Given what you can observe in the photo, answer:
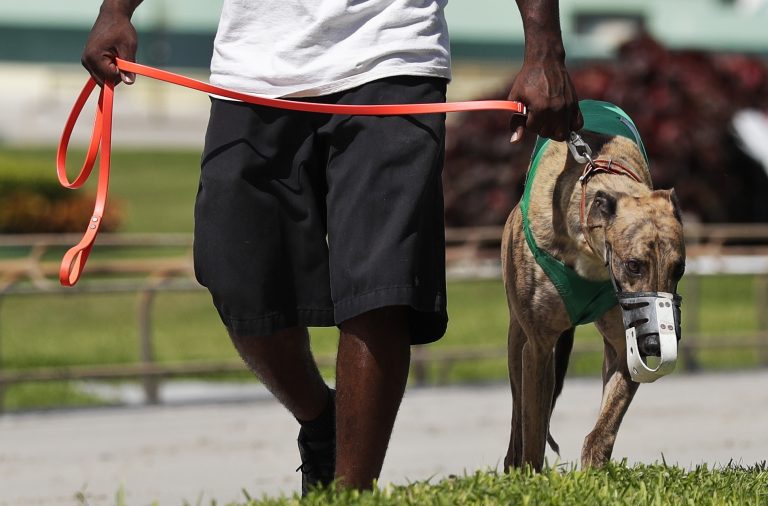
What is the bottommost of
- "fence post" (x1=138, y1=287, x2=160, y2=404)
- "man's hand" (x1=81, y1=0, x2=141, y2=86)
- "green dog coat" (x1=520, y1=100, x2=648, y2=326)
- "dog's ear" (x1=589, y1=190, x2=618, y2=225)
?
"fence post" (x1=138, y1=287, x2=160, y2=404)

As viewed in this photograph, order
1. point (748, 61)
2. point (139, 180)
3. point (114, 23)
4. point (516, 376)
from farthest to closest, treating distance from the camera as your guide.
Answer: point (139, 180) < point (748, 61) < point (516, 376) < point (114, 23)

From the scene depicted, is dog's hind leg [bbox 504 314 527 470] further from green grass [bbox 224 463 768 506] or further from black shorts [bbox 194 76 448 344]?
black shorts [bbox 194 76 448 344]

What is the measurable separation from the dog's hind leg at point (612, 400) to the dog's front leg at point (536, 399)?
15cm

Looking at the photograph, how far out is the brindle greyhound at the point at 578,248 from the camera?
13.2 feet

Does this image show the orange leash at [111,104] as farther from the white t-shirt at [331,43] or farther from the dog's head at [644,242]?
the dog's head at [644,242]

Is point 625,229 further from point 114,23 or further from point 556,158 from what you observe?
point 114,23

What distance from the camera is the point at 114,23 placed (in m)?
4.22

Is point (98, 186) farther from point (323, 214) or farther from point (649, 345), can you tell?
point (649, 345)

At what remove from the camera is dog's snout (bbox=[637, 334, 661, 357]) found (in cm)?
379

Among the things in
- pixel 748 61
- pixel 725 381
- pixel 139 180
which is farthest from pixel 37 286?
pixel 139 180

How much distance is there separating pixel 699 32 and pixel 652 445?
157 feet

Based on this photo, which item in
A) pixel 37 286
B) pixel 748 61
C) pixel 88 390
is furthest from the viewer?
pixel 748 61

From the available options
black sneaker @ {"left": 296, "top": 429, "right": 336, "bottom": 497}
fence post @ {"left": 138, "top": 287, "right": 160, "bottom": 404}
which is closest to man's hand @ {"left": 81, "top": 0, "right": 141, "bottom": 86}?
black sneaker @ {"left": 296, "top": 429, "right": 336, "bottom": 497}

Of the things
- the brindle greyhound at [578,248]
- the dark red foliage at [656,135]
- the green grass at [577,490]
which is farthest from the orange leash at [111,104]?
the dark red foliage at [656,135]
